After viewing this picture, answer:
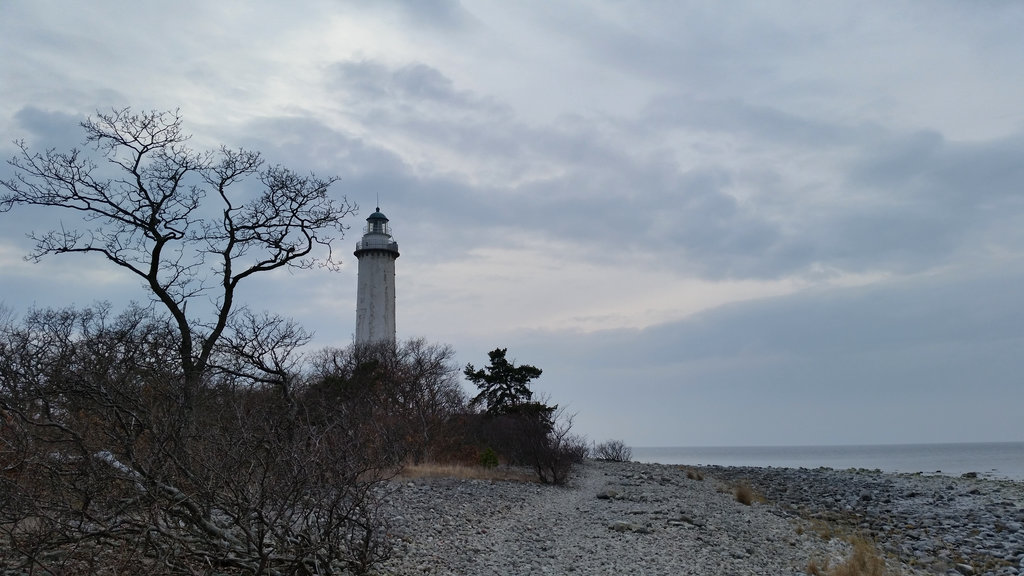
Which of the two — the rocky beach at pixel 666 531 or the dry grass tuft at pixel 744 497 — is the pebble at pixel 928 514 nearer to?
the rocky beach at pixel 666 531

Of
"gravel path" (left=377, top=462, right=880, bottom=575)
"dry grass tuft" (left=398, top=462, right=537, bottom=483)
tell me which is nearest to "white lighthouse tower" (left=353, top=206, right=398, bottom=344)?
"dry grass tuft" (left=398, top=462, right=537, bottom=483)

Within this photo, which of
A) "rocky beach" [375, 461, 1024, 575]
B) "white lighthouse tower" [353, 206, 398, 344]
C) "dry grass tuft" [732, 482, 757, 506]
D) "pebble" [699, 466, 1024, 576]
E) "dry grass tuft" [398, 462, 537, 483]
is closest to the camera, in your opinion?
"rocky beach" [375, 461, 1024, 575]

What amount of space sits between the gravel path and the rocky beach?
3 centimetres

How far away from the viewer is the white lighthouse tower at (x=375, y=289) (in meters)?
40.6

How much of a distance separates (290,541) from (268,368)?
14.6 ft

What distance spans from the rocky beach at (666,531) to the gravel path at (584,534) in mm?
31

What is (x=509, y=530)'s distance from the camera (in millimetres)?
13734

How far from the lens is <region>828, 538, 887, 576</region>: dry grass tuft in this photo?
11484 millimetres

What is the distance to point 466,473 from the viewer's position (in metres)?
22.4

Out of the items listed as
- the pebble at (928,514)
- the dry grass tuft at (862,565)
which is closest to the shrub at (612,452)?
the pebble at (928,514)

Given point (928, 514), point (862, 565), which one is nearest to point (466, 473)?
point (862, 565)

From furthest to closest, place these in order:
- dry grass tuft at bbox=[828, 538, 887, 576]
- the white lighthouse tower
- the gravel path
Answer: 1. the white lighthouse tower
2. dry grass tuft at bbox=[828, 538, 887, 576]
3. the gravel path

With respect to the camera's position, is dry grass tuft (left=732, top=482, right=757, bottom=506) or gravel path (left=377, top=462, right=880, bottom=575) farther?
dry grass tuft (left=732, top=482, right=757, bottom=506)

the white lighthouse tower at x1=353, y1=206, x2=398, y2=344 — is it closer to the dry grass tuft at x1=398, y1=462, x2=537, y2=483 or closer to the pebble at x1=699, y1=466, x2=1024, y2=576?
the dry grass tuft at x1=398, y1=462, x2=537, y2=483
